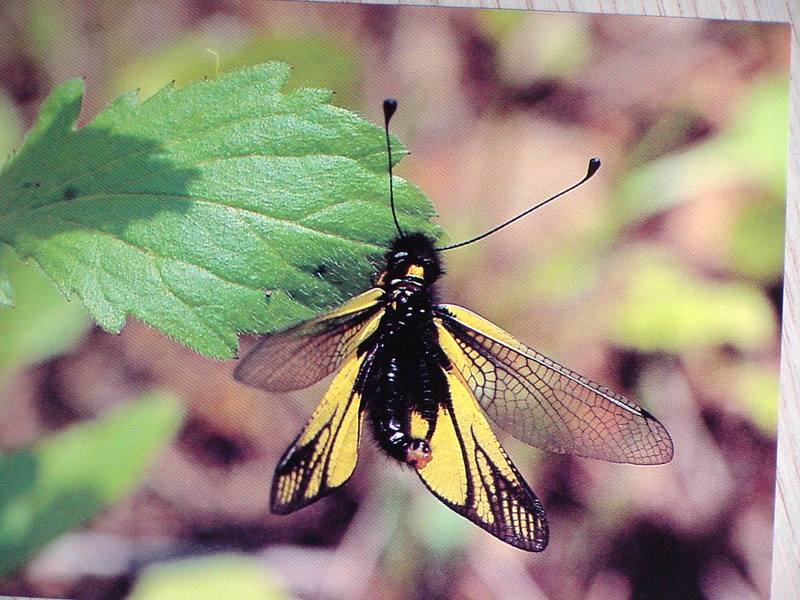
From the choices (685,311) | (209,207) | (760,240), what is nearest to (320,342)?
(209,207)

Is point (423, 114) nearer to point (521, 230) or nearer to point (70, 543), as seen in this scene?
point (521, 230)

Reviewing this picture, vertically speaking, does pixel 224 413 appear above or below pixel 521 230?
below

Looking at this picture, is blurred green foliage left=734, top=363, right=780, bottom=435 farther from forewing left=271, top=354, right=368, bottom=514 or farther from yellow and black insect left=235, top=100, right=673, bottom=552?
forewing left=271, top=354, right=368, bottom=514

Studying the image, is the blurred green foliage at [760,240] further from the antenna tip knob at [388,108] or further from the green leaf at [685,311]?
the antenna tip knob at [388,108]

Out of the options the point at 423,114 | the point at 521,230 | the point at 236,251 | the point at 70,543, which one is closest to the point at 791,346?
the point at 521,230

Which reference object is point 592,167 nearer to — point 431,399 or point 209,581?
point 431,399

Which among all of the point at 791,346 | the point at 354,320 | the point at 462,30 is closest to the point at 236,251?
the point at 354,320

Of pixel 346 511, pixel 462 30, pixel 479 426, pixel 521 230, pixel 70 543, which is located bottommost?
pixel 70 543
